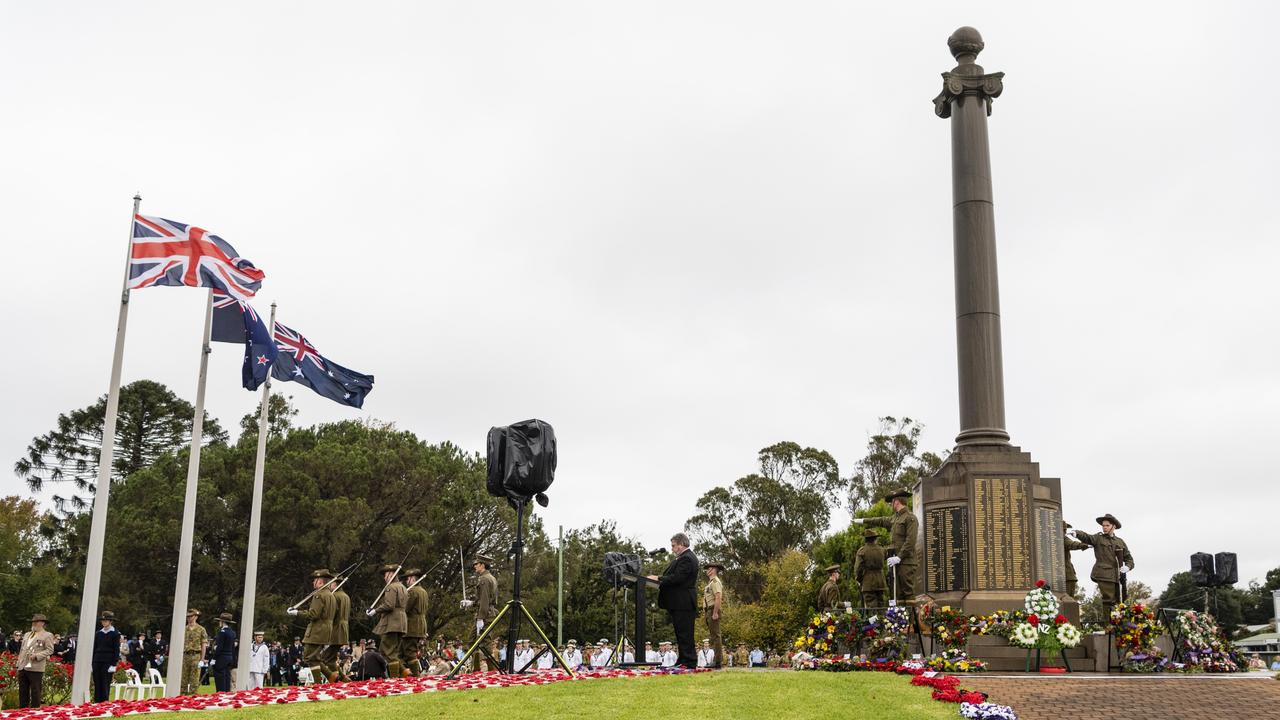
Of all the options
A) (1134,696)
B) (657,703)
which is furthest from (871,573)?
(657,703)

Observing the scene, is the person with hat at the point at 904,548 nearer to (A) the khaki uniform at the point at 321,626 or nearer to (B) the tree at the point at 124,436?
(A) the khaki uniform at the point at 321,626

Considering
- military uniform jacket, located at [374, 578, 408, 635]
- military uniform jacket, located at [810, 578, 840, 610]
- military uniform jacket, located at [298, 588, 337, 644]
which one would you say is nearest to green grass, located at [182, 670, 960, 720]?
military uniform jacket, located at [374, 578, 408, 635]

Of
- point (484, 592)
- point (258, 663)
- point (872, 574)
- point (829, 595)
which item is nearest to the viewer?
point (484, 592)

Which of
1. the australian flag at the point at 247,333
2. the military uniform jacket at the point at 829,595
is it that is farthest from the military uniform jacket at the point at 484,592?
the military uniform jacket at the point at 829,595

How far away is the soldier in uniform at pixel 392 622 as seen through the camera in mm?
17938

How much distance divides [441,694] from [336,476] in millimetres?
33796

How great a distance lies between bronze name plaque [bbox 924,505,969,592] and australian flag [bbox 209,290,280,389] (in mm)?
12303

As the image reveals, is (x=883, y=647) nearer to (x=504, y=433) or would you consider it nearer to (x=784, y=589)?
(x=504, y=433)

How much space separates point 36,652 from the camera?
17.3 meters

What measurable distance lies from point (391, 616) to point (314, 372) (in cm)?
686

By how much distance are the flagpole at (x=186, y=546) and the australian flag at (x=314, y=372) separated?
8.23 feet

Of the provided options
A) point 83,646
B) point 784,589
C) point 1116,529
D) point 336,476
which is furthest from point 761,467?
point 83,646

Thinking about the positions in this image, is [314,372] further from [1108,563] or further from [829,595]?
[1108,563]

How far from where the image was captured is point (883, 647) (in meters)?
15.9
